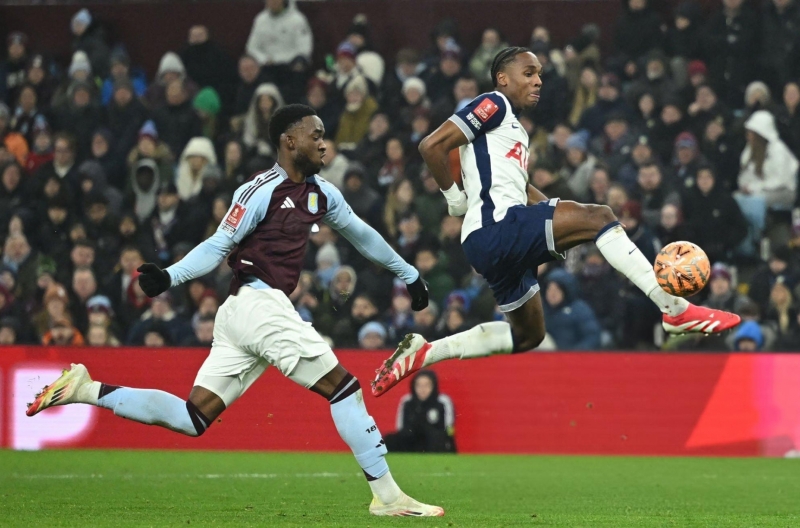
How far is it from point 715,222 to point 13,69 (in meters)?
9.71

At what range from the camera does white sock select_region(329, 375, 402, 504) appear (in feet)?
23.3

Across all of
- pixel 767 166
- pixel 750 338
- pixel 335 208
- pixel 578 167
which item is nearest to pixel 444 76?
pixel 578 167

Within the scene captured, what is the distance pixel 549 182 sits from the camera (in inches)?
563

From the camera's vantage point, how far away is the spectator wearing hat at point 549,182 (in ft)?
46.8

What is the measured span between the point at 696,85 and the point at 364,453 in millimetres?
9561

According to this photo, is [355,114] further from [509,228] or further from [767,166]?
[509,228]

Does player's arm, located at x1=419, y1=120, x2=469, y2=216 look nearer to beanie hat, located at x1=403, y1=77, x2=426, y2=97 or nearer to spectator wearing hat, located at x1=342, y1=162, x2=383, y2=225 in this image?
spectator wearing hat, located at x1=342, y1=162, x2=383, y2=225

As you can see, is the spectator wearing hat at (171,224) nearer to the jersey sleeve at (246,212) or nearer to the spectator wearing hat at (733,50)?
the spectator wearing hat at (733,50)

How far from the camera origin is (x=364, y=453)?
23.3 feet

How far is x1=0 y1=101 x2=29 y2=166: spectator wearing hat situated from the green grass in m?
5.41

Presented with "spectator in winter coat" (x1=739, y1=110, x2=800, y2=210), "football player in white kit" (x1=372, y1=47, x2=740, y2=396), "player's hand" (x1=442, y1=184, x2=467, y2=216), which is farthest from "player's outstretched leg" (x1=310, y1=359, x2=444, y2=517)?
"spectator in winter coat" (x1=739, y1=110, x2=800, y2=210)

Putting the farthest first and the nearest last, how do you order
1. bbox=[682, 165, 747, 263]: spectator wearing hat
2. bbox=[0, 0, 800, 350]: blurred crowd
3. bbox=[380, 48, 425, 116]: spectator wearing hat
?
bbox=[380, 48, 425, 116]: spectator wearing hat < bbox=[682, 165, 747, 263]: spectator wearing hat < bbox=[0, 0, 800, 350]: blurred crowd

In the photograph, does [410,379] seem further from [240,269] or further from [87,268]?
[240,269]

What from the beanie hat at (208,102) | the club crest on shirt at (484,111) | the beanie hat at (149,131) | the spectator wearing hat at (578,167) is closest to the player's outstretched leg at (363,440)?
the club crest on shirt at (484,111)
